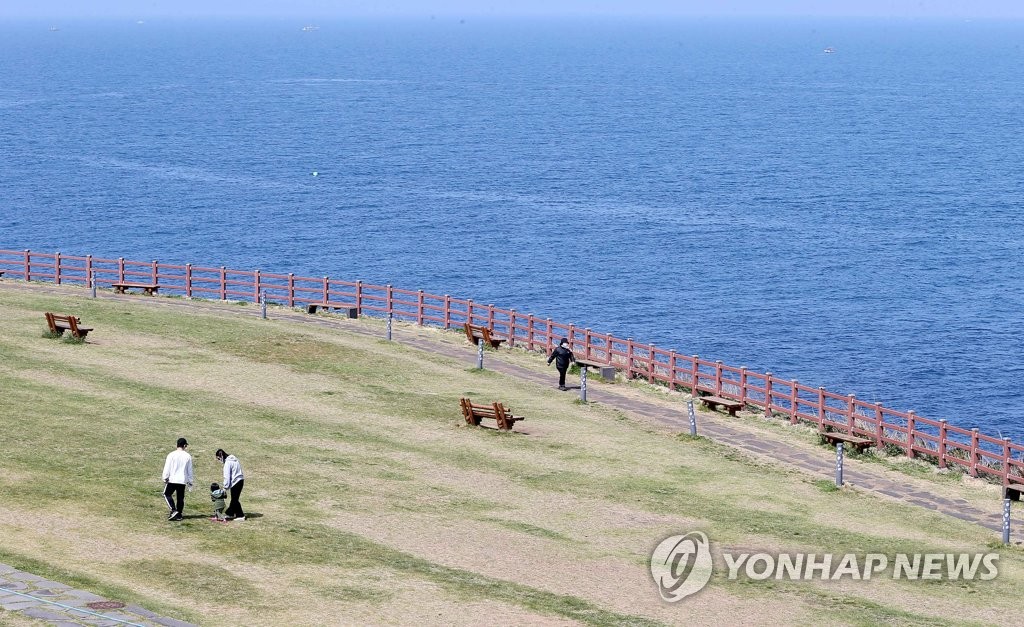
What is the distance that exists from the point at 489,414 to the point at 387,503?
710cm

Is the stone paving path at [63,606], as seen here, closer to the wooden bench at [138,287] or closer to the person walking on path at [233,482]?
the person walking on path at [233,482]

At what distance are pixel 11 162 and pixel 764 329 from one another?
8237 centimetres

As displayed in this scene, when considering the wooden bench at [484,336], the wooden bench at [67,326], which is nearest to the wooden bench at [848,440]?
the wooden bench at [484,336]

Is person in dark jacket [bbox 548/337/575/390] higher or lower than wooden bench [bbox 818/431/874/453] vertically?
higher

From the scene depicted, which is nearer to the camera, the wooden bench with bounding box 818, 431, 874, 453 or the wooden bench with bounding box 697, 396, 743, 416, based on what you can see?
the wooden bench with bounding box 818, 431, 874, 453

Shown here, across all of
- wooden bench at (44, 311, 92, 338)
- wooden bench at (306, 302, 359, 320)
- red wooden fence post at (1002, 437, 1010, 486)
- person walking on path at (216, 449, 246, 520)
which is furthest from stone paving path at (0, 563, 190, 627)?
wooden bench at (306, 302, 359, 320)

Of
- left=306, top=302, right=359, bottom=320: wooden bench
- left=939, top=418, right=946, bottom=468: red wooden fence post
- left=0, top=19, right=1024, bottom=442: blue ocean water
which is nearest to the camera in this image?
left=939, top=418, right=946, bottom=468: red wooden fence post

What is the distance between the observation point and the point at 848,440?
35469mm

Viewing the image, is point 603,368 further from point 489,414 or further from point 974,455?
point 974,455

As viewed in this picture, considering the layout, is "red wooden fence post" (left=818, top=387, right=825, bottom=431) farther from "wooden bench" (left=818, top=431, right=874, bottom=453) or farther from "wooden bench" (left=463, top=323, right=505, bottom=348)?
"wooden bench" (left=463, top=323, right=505, bottom=348)

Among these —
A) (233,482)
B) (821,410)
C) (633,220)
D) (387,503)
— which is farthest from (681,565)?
(633,220)

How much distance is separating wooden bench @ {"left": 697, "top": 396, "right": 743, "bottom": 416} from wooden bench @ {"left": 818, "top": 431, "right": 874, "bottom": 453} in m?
2.89

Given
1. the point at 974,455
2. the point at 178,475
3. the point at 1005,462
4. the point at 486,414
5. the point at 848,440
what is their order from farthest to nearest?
the point at 848,440 < the point at 486,414 < the point at 974,455 < the point at 1005,462 < the point at 178,475

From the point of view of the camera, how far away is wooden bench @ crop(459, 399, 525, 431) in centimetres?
3488
